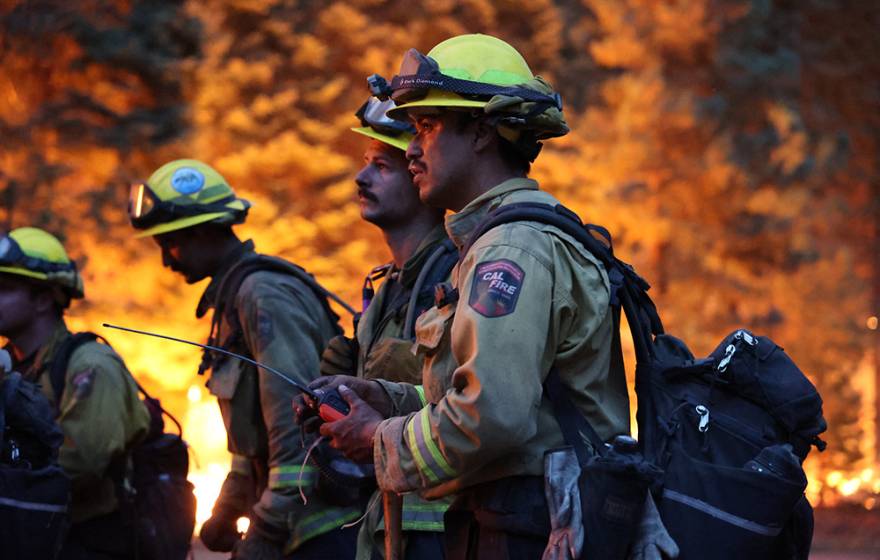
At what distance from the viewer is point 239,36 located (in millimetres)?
16359

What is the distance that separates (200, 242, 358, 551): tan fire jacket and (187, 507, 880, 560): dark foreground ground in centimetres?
669

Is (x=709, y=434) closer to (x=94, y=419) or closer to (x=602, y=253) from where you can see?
(x=602, y=253)

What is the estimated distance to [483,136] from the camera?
3730 millimetres

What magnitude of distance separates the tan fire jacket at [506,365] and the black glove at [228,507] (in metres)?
2.26

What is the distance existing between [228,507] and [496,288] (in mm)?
2736

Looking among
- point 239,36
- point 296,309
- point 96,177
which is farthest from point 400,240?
point 239,36

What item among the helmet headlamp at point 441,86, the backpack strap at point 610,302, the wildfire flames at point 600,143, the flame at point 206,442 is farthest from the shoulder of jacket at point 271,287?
the wildfire flames at point 600,143

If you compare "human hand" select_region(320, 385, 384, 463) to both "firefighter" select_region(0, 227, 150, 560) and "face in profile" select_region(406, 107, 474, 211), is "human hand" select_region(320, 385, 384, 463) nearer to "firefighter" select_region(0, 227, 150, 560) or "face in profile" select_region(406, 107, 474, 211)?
"face in profile" select_region(406, 107, 474, 211)

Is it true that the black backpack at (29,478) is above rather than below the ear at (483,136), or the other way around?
below

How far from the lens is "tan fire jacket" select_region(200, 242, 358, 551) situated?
5180mm

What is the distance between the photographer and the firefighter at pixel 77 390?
18.9 feet

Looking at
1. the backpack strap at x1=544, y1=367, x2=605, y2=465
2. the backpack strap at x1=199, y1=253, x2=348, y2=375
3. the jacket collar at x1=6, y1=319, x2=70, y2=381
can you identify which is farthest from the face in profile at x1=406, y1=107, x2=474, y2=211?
the jacket collar at x1=6, y1=319, x2=70, y2=381

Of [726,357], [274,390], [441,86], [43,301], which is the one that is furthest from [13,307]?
[726,357]

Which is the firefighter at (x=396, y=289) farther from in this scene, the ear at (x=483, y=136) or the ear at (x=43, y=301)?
the ear at (x=43, y=301)
